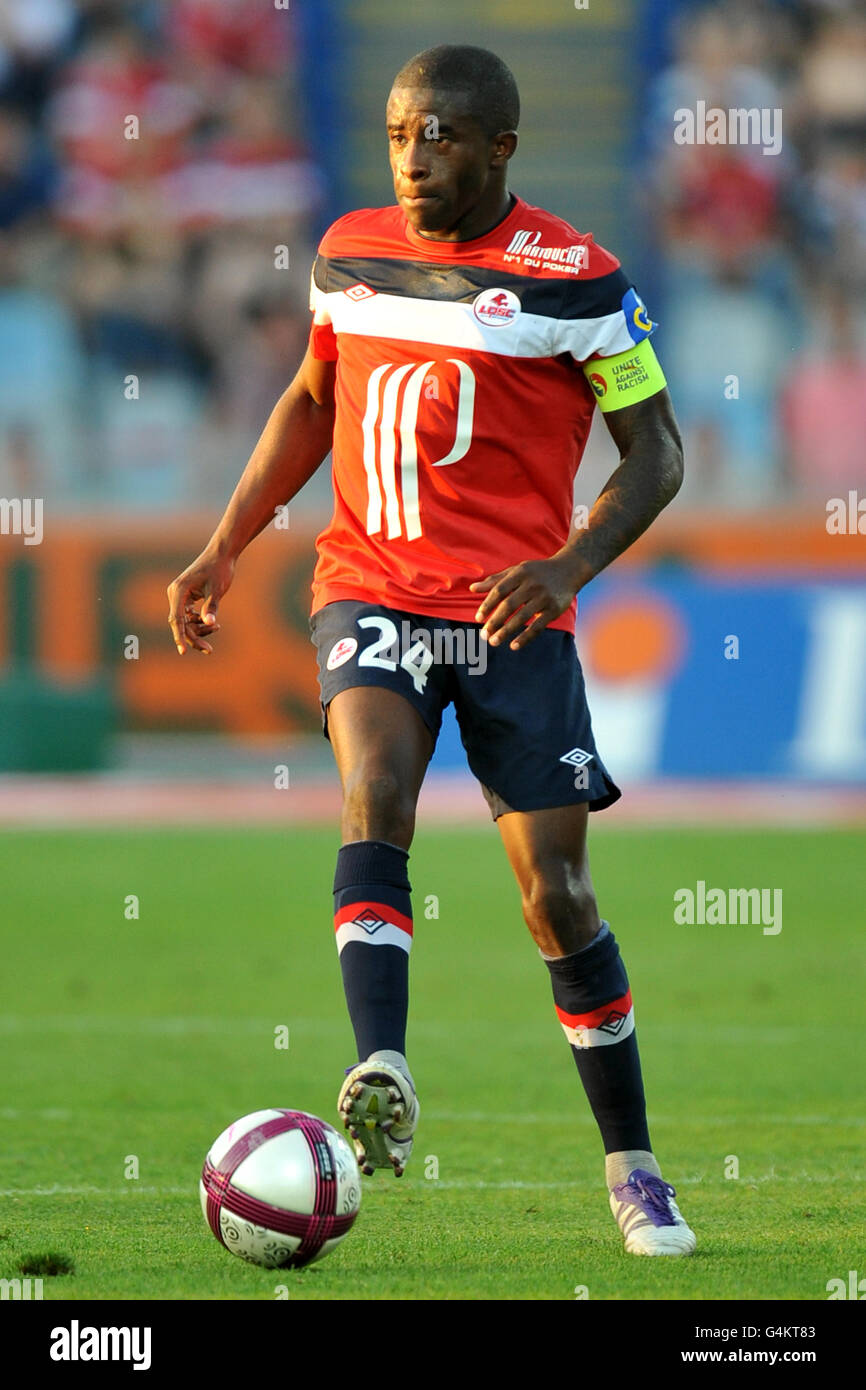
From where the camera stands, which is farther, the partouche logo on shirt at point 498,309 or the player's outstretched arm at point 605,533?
the partouche logo on shirt at point 498,309

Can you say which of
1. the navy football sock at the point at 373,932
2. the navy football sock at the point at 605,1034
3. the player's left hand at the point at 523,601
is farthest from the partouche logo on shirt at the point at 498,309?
the navy football sock at the point at 605,1034

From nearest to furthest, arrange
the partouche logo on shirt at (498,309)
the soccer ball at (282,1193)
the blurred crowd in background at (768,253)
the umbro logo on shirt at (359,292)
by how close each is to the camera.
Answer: the soccer ball at (282,1193), the partouche logo on shirt at (498,309), the umbro logo on shirt at (359,292), the blurred crowd in background at (768,253)

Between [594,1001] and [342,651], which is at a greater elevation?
[342,651]

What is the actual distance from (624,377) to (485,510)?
43 cm

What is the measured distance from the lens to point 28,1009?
827 cm

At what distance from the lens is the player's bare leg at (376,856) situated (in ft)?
13.4

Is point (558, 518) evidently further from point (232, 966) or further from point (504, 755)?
point (232, 966)

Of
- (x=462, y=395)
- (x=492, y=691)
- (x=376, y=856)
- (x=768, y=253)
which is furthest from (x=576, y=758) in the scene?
(x=768, y=253)

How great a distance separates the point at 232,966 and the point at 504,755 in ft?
16.9

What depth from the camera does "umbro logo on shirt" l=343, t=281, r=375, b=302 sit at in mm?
4656

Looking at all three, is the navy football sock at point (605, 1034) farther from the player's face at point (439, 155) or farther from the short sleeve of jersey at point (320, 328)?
the player's face at point (439, 155)

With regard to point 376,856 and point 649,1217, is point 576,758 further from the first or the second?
point 649,1217

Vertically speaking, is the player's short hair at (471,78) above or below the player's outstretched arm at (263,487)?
above

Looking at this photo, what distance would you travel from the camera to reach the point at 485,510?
4.59m
